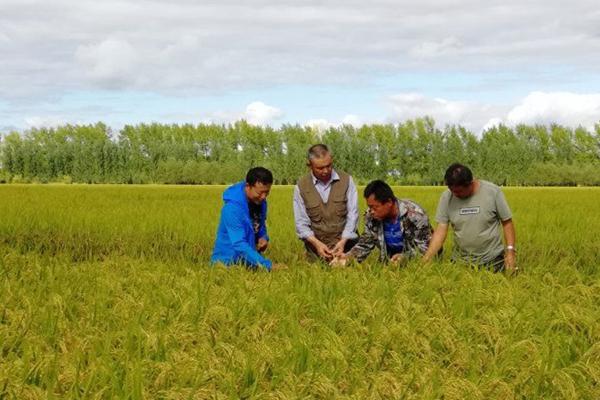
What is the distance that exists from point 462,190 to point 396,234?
67cm

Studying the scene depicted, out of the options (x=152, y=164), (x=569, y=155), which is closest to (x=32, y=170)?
(x=152, y=164)

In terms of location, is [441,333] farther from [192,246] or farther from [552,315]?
[192,246]

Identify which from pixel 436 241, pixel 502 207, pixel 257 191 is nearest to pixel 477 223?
pixel 502 207

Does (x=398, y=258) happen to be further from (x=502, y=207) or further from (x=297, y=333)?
(x=297, y=333)

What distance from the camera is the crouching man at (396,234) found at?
6199 millimetres

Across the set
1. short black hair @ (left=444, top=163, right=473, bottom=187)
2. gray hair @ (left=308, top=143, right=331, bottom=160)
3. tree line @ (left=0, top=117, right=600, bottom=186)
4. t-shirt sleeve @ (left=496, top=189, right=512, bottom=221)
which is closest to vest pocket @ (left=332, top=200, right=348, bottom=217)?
gray hair @ (left=308, top=143, right=331, bottom=160)

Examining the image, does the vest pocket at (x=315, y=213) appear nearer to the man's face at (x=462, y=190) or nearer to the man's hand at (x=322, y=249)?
the man's hand at (x=322, y=249)

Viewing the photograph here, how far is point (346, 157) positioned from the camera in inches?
2746

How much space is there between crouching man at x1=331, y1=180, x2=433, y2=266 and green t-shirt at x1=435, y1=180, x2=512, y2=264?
0.20 meters

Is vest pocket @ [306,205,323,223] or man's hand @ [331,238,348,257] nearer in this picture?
man's hand @ [331,238,348,257]

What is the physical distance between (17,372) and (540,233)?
8.69 meters

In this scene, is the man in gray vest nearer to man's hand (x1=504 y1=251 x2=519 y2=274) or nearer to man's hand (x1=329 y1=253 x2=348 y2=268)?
man's hand (x1=329 y1=253 x2=348 y2=268)

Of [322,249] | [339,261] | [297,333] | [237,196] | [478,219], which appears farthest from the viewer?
[322,249]

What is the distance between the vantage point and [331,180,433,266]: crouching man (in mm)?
6199
